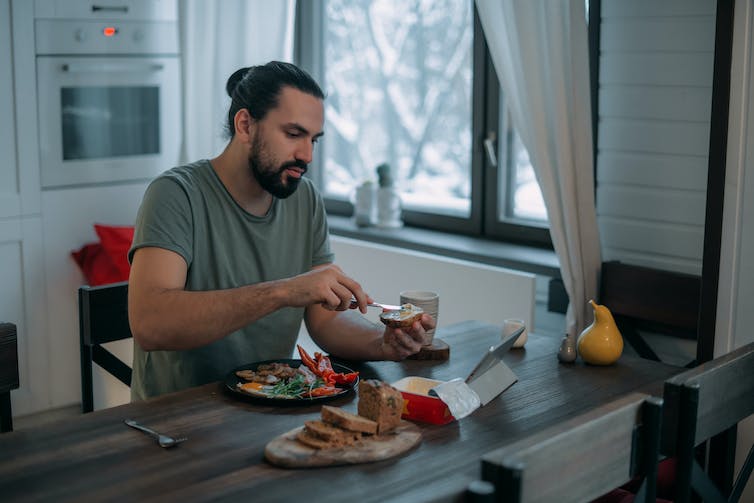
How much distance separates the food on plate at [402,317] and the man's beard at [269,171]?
386 millimetres

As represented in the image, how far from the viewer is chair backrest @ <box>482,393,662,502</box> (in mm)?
1261

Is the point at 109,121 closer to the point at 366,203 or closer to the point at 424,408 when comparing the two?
the point at 366,203

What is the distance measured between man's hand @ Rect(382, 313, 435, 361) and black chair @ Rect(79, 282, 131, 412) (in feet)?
2.16

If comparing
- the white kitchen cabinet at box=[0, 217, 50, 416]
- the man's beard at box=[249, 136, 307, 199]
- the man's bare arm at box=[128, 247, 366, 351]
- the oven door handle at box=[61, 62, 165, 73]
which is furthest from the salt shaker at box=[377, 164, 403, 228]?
the man's bare arm at box=[128, 247, 366, 351]

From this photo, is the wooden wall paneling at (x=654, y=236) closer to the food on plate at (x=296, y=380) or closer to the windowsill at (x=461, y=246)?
the windowsill at (x=461, y=246)

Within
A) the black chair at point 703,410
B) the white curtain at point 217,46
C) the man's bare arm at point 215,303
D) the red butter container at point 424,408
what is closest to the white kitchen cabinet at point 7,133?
the white curtain at point 217,46

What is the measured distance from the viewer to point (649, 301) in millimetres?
2842

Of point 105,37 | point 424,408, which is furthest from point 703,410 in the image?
point 105,37

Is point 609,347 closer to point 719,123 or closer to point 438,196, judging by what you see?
point 719,123

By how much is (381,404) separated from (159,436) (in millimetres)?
383

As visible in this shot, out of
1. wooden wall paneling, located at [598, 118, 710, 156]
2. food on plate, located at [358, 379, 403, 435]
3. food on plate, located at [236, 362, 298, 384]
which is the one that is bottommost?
food on plate, located at [236, 362, 298, 384]

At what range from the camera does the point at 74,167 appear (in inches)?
152

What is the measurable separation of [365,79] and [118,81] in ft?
3.30

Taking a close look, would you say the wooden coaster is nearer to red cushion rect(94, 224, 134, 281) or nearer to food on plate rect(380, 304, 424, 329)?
food on plate rect(380, 304, 424, 329)
